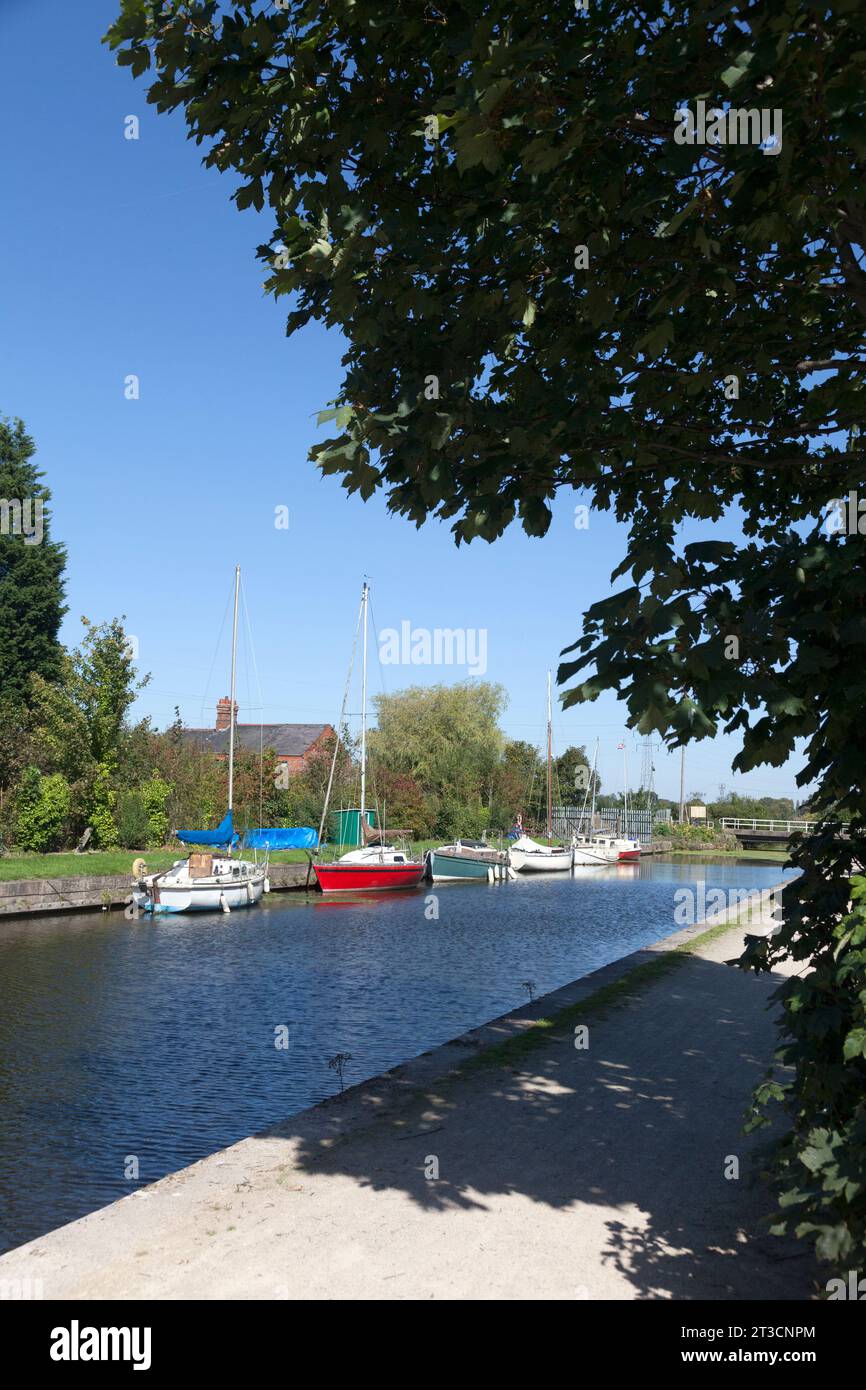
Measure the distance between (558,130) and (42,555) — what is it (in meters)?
52.0

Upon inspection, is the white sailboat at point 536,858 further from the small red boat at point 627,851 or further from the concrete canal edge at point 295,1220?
the concrete canal edge at point 295,1220

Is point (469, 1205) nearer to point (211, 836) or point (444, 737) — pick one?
point (211, 836)

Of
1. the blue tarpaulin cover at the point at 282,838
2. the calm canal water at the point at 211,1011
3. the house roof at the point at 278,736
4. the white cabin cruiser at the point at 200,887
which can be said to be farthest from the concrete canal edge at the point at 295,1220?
the house roof at the point at 278,736

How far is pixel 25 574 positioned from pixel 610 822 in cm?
5200

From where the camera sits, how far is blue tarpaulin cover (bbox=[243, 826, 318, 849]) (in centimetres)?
4397

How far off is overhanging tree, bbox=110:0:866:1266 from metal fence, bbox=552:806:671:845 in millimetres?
67431

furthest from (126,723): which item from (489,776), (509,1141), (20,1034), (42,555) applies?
(509,1141)

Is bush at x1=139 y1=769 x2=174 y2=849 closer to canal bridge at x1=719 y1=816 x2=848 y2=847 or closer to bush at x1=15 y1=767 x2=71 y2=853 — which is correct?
bush at x1=15 y1=767 x2=71 y2=853

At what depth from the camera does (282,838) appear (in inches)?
1758

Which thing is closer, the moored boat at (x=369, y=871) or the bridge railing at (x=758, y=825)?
the moored boat at (x=369, y=871)

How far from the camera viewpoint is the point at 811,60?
410cm

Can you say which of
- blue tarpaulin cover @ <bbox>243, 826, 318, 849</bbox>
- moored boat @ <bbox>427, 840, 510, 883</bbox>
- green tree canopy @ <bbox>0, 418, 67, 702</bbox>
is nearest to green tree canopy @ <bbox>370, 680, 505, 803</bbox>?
moored boat @ <bbox>427, 840, 510, 883</bbox>

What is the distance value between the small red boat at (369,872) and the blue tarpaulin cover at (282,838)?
16.1 ft

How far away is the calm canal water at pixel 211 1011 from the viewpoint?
32.9 feet
